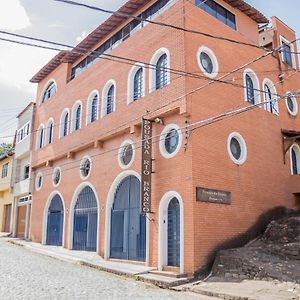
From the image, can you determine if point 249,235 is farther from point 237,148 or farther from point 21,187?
point 21,187

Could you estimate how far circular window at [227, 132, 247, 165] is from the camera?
1528 centimetres

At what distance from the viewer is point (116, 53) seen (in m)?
18.9

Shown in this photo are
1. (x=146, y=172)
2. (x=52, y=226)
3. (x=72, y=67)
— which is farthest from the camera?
(x=72, y=67)

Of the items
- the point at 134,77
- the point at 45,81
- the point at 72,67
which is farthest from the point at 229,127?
the point at 45,81

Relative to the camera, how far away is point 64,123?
22.9 metres

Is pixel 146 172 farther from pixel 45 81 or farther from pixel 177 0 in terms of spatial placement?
pixel 45 81

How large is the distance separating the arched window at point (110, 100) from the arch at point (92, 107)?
0.99 meters

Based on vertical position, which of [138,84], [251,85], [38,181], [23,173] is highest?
[251,85]

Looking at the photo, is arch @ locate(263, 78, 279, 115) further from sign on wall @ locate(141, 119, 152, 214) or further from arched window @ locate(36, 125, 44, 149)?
arched window @ locate(36, 125, 44, 149)

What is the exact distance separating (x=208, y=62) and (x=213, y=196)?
579cm

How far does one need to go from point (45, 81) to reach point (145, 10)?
11739 millimetres

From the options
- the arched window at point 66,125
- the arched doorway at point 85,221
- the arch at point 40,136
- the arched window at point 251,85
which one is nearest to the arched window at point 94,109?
the arched window at point 66,125

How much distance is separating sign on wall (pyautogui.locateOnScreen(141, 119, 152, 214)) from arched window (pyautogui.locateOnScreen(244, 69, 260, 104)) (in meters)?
5.30

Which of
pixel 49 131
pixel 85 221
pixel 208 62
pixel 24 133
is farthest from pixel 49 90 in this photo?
pixel 208 62
